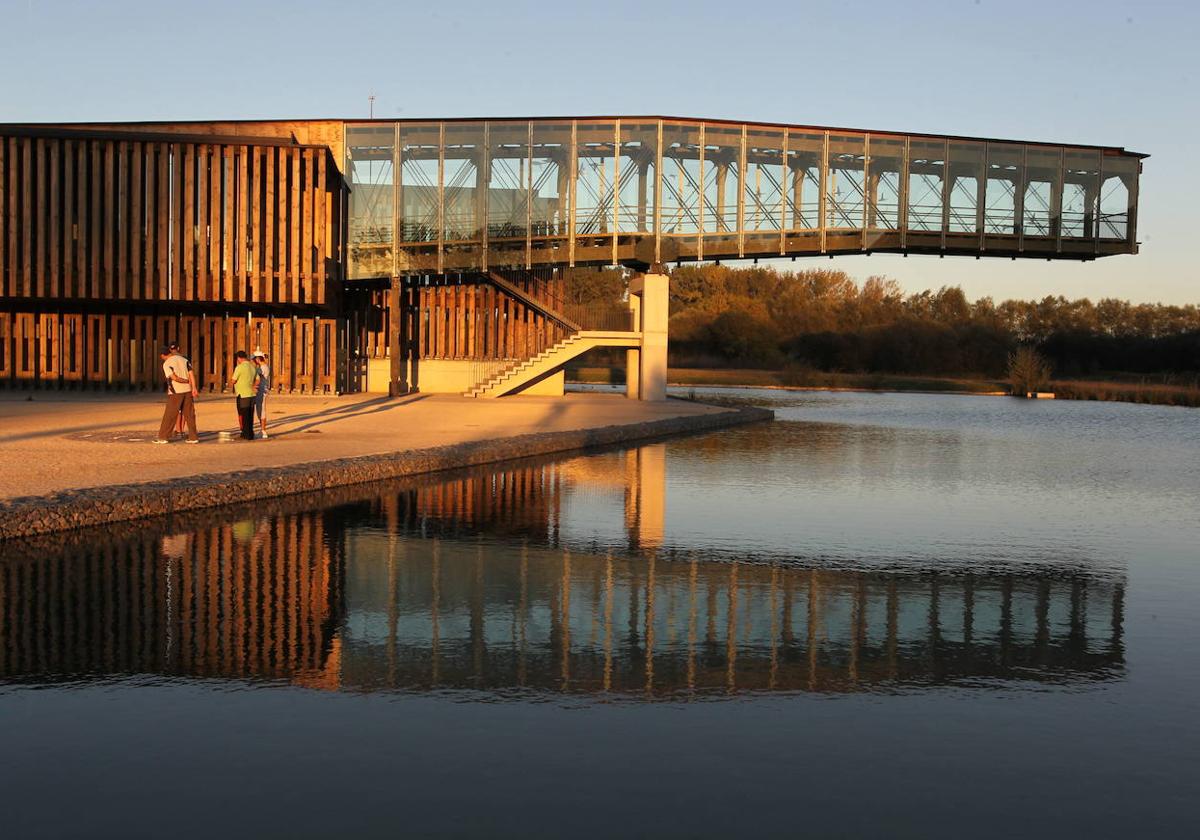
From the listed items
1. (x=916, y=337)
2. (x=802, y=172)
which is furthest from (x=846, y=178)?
(x=916, y=337)

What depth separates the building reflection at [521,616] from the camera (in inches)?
305

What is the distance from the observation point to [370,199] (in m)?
45.3

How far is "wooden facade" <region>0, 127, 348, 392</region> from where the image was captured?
42.1 meters

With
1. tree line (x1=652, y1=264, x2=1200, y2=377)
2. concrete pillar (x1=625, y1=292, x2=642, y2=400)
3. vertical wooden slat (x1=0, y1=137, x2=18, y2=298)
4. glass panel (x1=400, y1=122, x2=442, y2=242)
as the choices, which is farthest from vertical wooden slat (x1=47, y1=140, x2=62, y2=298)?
tree line (x1=652, y1=264, x2=1200, y2=377)

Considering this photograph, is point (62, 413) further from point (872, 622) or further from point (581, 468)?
point (872, 622)

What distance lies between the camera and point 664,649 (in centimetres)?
841

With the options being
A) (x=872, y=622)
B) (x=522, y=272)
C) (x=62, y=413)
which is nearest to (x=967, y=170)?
(x=522, y=272)

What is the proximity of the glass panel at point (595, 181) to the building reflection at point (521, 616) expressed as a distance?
30949 mm

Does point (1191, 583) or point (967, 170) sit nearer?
point (1191, 583)

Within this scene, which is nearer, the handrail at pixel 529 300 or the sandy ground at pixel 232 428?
the sandy ground at pixel 232 428

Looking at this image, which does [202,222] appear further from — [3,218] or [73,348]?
[73,348]

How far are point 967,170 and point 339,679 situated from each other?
41.7m

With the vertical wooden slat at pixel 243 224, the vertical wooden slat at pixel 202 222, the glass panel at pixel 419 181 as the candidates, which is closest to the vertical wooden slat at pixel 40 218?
the vertical wooden slat at pixel 202 222

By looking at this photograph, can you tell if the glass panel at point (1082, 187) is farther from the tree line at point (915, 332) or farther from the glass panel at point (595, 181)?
the tree line at point (915, 332)
